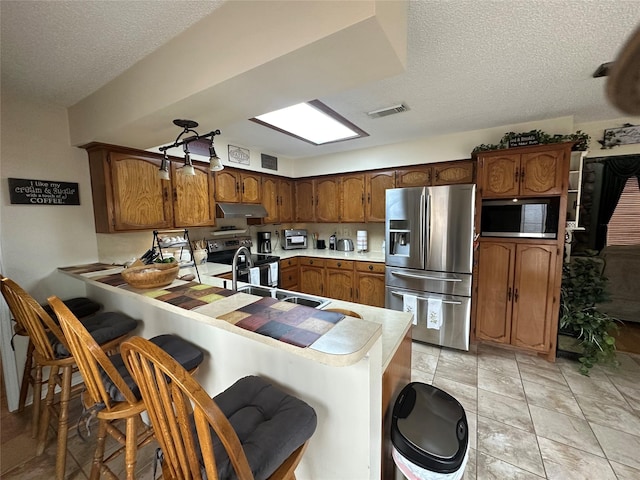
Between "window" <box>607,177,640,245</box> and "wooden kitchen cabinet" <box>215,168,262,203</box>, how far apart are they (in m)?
4.50

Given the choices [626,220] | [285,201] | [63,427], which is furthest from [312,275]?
[626,220]

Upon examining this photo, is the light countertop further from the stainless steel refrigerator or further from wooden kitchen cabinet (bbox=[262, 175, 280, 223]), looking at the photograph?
wooden kitchen cabinet (bbox=[262, 175, 280, 223])

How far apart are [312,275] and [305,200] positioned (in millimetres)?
1233

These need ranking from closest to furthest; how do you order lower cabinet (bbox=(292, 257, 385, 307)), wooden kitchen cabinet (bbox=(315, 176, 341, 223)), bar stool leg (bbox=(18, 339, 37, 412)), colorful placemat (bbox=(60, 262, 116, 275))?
bar stool leg (bbox=(18, 339, 37, 412)) → colorful placemat (bbox=(60, 262, 116, 275)) → lower cabinet (bbox=(292, 257, 385, 307)) → wooden kitchen cabinet (bbox=(315, 176, 341, 223))

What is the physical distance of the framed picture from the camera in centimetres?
327

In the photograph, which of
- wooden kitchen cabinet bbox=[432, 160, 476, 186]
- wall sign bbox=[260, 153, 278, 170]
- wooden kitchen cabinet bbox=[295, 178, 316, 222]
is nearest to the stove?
wooden kitchen cabinet bbox=[295, 178, 316, 222]

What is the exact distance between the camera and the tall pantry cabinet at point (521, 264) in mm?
2402

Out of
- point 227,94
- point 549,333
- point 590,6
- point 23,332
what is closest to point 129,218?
point 23,332

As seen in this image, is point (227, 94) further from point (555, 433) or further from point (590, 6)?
point (555, 433)

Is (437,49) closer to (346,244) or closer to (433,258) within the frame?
(433,258)

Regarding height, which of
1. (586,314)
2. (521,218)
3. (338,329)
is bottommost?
(586,314)

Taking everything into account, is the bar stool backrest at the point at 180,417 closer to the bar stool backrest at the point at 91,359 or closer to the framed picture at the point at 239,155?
the bar stool backrest at the point at 91,359

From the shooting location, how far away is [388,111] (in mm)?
2381

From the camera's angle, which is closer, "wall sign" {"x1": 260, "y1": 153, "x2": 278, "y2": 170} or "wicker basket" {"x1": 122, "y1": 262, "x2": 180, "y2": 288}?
"wicker basket" {"x1": 122, "y1": 262, "x2": 180, "y2": 288}
